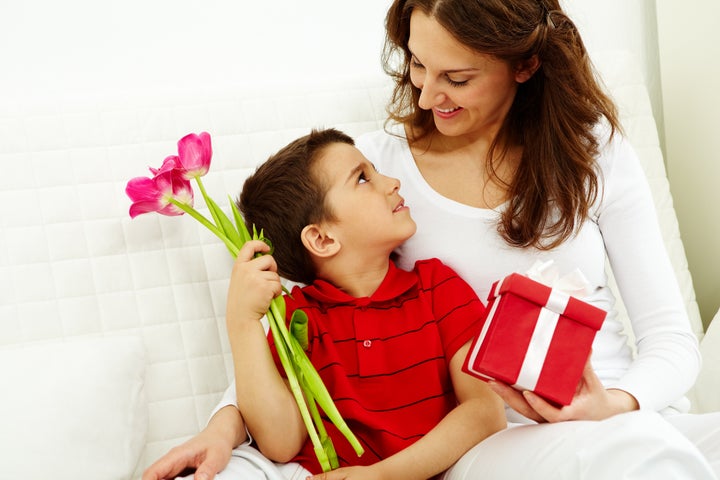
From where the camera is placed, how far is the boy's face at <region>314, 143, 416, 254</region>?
4.21 feet

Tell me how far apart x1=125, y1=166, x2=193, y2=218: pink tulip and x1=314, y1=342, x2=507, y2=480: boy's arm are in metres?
0.51

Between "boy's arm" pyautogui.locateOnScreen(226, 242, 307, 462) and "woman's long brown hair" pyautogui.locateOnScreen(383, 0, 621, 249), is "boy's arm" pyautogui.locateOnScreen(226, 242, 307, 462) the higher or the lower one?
the lower one

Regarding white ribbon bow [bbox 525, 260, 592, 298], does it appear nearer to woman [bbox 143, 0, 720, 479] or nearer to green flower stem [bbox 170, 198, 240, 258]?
woman [bbox 143, 0, 720, 479]

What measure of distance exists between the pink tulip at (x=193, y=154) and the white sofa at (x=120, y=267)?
339 mm

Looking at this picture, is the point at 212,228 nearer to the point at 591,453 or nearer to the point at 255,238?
the point at 255,238

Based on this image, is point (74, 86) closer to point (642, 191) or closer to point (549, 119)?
point (549, 119)

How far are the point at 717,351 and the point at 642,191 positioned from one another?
0.54 metres

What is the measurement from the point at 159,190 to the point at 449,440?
1.98 feet

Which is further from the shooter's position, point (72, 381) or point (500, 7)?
point (72, 381)

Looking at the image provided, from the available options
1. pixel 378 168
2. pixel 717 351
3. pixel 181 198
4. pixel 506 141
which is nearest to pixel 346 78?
pixel 378 168

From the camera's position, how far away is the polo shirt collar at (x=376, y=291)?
50.1 inches

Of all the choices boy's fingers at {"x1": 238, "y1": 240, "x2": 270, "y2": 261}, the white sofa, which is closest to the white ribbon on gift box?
boy's fingers at {"x1": 238, "y1": 240, "x2": 270, "y2": 261}

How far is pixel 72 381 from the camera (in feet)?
4.40

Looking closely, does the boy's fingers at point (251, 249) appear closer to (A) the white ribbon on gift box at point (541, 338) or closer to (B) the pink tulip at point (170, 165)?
(B) the pink tulip at point (170, 165)
